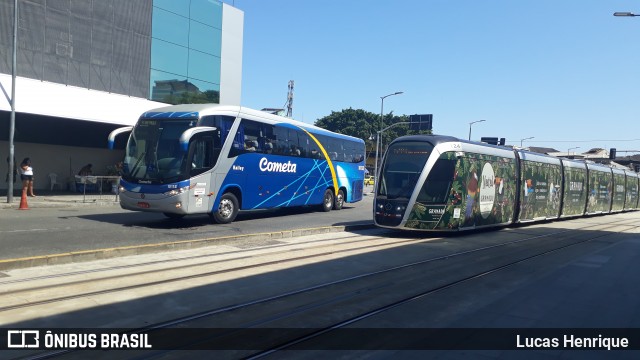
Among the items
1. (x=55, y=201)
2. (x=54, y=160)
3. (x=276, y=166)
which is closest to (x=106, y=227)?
(x=276, y=166)

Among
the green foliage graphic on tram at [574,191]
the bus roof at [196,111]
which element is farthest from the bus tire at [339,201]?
the green foliage graphic on tram at [574,191]

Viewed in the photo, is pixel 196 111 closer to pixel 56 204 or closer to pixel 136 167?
pixel 136 167

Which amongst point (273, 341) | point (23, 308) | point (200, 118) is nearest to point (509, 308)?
point (273, 341)

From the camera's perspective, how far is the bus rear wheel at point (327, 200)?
22234 mm

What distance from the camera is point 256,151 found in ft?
54.8

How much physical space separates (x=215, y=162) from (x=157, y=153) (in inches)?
67.0

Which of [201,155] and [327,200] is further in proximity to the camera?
[327,200]

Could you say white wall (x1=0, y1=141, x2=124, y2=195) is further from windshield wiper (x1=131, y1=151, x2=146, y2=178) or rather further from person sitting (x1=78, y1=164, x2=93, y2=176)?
windshield wiper (x1=131, y1=151, x2=146, y2=178)

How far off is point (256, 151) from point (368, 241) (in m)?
5.14

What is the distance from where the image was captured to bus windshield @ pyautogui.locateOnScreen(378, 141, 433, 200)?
14766 millimetres

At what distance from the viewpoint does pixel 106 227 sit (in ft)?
44.9

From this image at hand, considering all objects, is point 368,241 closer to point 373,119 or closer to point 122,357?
point 122,357

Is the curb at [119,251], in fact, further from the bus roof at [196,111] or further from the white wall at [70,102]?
the white wall at [70,102]

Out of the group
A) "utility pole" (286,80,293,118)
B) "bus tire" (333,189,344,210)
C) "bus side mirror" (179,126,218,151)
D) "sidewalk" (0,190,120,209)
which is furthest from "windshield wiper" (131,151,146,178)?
"utility pole" (286,80,293,118)
